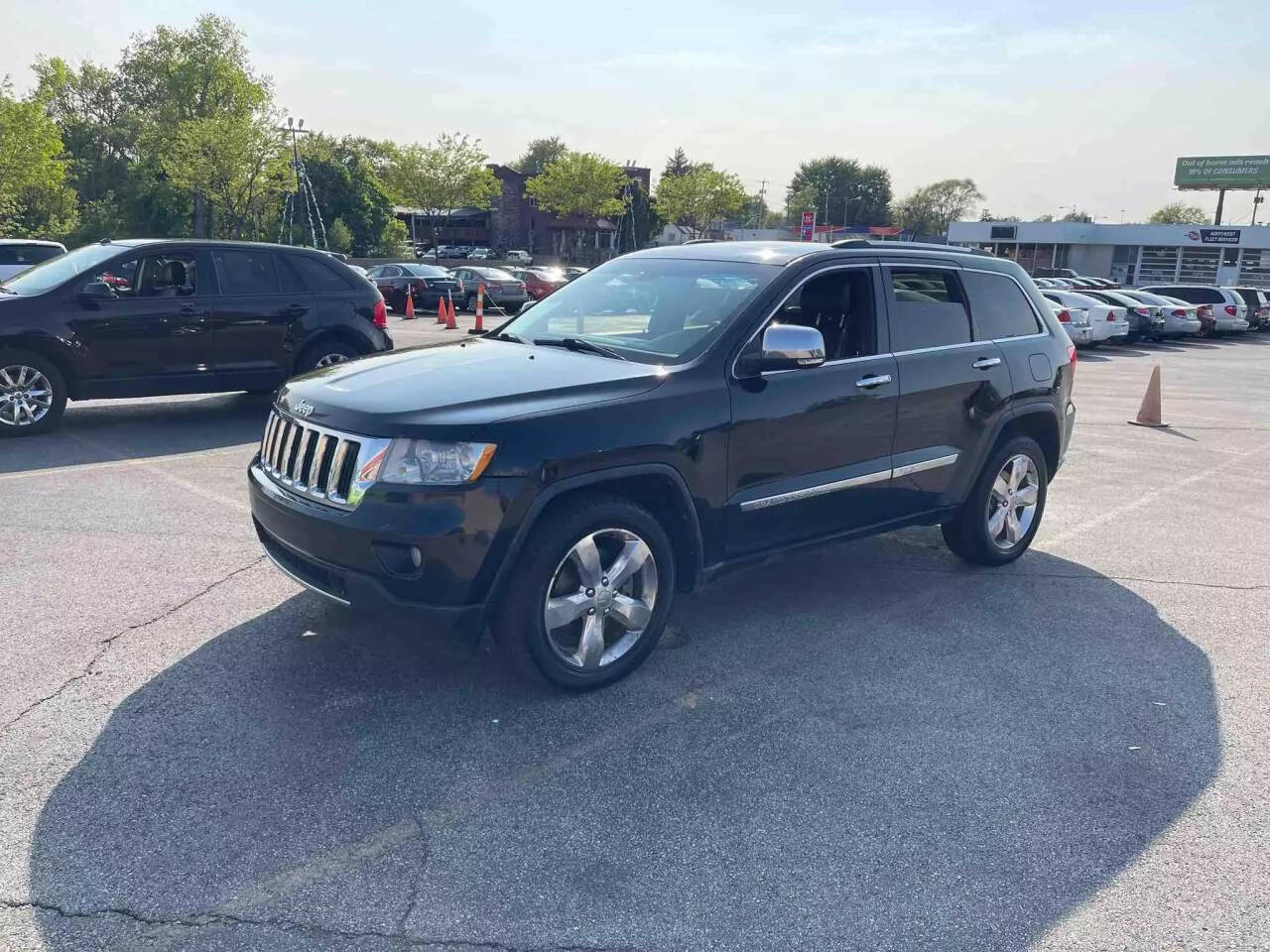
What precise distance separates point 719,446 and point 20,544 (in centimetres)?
415

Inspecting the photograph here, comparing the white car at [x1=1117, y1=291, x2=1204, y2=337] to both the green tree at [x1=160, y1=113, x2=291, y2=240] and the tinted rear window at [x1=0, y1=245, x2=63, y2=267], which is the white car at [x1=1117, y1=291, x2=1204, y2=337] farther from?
the green tree at [x1=160, y1=113, x2=291, y2=240]

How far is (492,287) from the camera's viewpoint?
2939 centimetres

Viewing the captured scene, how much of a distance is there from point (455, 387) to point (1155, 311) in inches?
1106

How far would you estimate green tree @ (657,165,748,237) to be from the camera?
75562mm

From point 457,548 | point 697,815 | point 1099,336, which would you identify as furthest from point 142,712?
point 1099,336

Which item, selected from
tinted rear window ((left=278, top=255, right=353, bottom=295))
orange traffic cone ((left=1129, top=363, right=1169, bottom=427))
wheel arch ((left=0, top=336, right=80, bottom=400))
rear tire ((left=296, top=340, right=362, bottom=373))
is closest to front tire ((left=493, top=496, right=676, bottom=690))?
rear tire ((left=296, top=340, right=362, bottom=373))

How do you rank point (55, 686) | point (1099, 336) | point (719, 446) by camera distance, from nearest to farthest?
point (55, 686) → point (719, 446) → point (1099, 336)

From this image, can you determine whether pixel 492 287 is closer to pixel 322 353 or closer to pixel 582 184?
pixel 322 353

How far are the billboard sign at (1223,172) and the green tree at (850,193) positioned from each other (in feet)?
152

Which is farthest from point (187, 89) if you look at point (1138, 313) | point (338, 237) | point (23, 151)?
point (1138, 313)

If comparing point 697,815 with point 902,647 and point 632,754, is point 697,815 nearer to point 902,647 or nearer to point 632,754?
point 632,754

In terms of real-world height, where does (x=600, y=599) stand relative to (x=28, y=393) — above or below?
below

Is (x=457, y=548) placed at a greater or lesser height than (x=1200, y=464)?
greater

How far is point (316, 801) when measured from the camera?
130 inches
